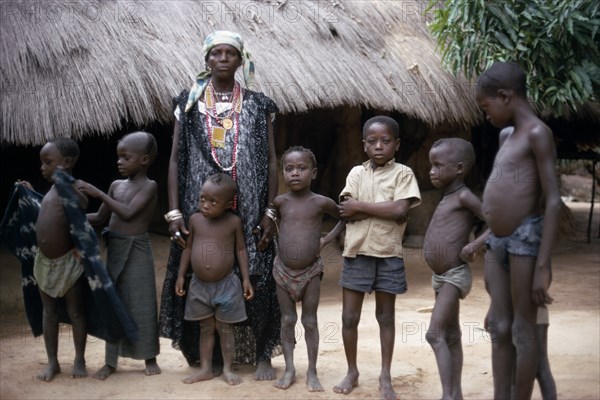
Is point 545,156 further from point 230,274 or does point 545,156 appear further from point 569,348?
point 569,348

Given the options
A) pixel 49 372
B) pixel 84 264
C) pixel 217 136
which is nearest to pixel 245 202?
pixel 217 136

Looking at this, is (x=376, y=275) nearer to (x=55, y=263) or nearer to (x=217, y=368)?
(x=217, y=368)

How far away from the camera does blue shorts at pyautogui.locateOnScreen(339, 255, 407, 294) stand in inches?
143

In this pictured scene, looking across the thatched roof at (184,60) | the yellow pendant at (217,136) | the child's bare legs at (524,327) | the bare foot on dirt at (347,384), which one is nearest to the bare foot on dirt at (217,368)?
the bare foot on dirt at (347,384)

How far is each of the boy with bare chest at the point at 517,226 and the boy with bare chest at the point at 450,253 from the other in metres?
0.29

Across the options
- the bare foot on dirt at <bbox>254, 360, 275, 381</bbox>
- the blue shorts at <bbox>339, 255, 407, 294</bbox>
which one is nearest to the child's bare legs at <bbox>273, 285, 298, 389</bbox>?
the bare foot on dirt at <bbox>254, 360, 275, 381</bbox>

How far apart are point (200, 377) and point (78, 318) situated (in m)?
0.76

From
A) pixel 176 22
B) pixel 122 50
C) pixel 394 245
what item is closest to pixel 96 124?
pixel 122 50

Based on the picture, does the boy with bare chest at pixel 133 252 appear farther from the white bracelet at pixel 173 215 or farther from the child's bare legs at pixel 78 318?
the white bracelet at pixel 173 215

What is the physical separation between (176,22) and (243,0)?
88 cm

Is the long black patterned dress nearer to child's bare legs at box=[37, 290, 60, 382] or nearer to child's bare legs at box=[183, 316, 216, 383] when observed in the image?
child's bare legs at box=[183, 316, 216, 383]

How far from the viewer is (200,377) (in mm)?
3844

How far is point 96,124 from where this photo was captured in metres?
5.61

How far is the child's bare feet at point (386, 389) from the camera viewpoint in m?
3.56
